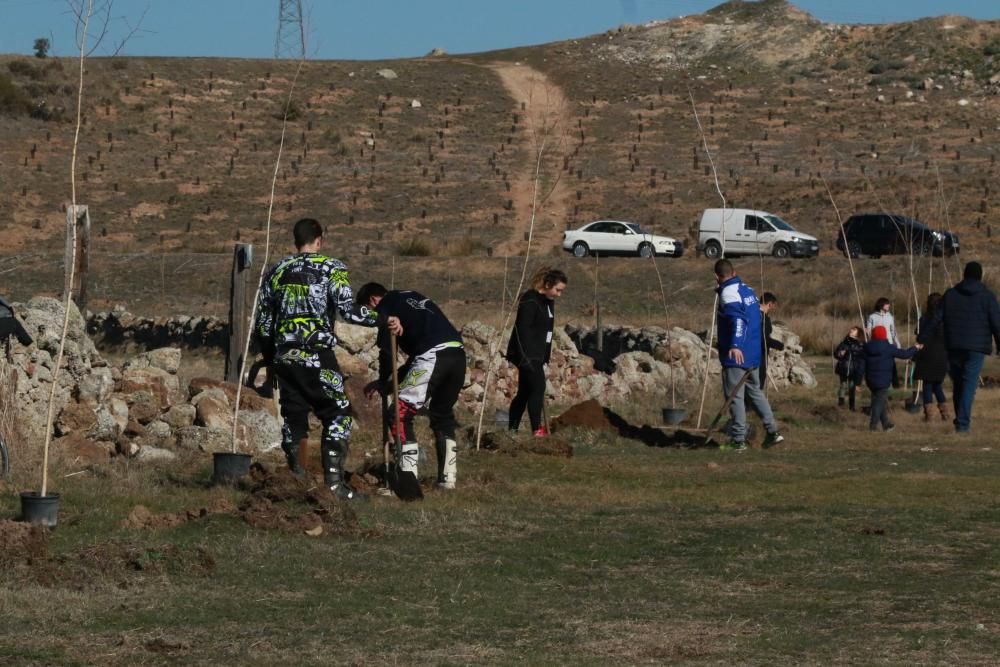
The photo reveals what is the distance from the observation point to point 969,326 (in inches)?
629

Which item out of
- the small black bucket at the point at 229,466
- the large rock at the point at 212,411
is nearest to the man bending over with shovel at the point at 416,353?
the small black bucket at the point at 229,466

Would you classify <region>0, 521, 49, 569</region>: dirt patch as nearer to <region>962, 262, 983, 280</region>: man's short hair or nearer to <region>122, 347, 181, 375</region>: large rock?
<region>122, 347, 181, 375</region>: large rock

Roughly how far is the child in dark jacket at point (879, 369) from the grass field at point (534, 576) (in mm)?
4165

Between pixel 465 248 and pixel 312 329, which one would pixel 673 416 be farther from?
pixel 465 248

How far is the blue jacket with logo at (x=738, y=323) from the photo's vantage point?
14.2 meters

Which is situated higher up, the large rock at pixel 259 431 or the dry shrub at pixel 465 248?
the dry shrub at pixel 465 248

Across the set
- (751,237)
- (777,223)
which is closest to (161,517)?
(751,237)

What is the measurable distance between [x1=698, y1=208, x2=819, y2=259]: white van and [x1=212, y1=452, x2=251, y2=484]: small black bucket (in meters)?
33.9

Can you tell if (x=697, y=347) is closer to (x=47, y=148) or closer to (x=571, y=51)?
(x=47, y=148)

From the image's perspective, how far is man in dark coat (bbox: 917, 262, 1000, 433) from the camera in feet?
52.4

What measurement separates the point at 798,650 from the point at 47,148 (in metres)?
64.0

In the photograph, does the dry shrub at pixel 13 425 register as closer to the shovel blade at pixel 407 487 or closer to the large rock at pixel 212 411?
the large rock at pixel 212 411

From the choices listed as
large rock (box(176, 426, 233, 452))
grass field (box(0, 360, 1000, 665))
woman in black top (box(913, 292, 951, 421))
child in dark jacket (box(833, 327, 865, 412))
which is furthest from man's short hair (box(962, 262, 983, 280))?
large rock (box(176, 426, 233, 452))

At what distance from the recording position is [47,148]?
66875 mm
